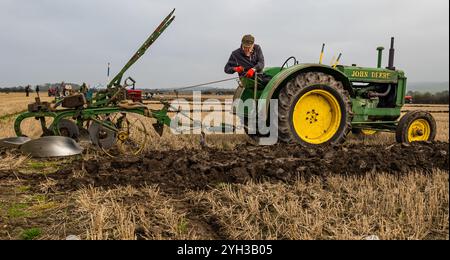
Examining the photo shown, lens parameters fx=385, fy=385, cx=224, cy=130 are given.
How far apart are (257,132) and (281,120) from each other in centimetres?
69

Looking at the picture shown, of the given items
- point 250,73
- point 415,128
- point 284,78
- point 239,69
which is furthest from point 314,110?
point 415,128

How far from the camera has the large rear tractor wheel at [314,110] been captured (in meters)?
5.89

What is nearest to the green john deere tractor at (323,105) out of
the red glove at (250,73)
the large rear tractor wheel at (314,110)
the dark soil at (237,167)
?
the large rear tractor wheel at (314,110)

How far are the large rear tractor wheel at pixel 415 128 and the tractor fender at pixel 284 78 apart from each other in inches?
49.8

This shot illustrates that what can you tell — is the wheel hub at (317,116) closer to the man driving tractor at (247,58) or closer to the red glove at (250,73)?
the red glove at (250,73)

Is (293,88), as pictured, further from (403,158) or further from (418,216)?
(418,216)

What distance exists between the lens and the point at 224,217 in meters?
3.04

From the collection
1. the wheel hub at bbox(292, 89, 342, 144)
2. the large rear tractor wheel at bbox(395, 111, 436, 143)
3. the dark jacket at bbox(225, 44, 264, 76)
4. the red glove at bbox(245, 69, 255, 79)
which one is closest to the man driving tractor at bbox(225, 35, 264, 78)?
the dark jacket at bbox(225, 44, 264, 76)

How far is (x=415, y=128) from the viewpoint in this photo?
22.9 feet

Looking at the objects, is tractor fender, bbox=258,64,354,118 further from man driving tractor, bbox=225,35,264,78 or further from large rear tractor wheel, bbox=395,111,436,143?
large rear tractor wheel, bbox=395,111,436,143

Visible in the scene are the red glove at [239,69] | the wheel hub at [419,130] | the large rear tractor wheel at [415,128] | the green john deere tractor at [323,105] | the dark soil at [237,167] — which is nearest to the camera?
the dark soil at [237,167]

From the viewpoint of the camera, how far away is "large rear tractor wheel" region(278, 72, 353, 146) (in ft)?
19.3

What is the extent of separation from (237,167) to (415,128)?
165 inches
